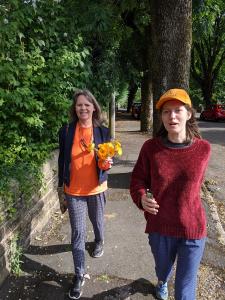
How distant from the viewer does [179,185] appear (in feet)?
9.64

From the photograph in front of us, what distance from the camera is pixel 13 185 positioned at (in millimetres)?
4352

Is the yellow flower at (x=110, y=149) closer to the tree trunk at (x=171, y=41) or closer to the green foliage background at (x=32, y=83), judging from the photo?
the green foliage background at (x=32, y=83)

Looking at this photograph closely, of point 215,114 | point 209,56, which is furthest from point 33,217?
point 209,56

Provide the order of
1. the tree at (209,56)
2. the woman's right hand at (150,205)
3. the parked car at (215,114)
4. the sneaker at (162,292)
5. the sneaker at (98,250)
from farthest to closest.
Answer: the tree at (209,56) < the parked car at (215,114) < the sneaker at (98,250) < the sneaker at (162,292) < the woman's right hand at (150,205)

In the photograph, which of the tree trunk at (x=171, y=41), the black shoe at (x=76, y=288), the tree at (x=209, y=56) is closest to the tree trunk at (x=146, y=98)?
the tree trunk at (x=171, y=41)

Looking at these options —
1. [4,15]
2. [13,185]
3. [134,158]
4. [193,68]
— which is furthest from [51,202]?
[193,68]

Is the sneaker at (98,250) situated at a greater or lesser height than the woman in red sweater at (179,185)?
lesser

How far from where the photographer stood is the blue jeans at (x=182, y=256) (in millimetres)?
3002

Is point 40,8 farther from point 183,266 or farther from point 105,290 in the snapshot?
point 183,266

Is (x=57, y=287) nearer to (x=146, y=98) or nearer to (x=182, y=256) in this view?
(x=182, y=256)

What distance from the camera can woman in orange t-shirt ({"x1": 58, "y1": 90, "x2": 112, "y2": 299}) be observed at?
3.89m

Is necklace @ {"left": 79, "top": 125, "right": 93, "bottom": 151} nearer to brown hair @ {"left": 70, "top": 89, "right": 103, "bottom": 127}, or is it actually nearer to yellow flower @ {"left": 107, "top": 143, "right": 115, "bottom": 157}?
brown hair @ {"left": 70, "top": 89, "right": 103, "bottom": 127}

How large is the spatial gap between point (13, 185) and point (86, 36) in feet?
15.2

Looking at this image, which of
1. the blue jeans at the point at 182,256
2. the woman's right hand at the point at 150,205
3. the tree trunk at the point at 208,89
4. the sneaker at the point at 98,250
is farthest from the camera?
the tree trunk at the point at 208,89
